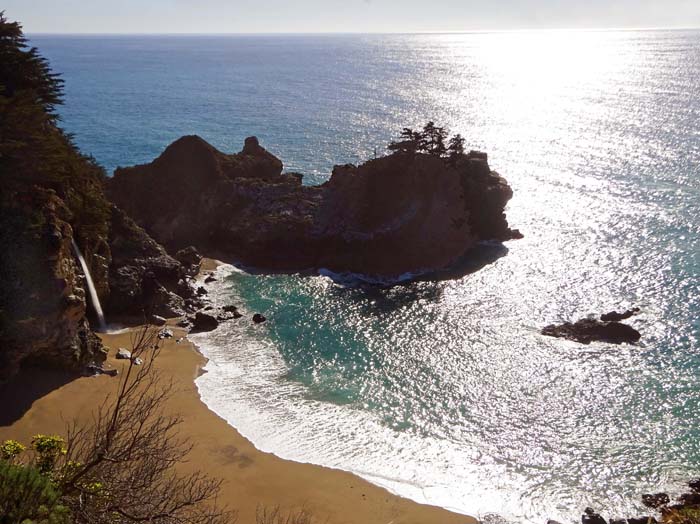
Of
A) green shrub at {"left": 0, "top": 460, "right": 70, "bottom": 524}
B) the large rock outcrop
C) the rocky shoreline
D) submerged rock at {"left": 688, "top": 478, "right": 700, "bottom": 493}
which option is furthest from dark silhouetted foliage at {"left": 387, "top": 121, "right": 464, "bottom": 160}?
green shrub at {"left": 0, "top": 460, "right": 70, "bottom": 524}

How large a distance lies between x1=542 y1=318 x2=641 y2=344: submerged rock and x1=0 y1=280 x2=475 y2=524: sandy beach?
1934 centimetres

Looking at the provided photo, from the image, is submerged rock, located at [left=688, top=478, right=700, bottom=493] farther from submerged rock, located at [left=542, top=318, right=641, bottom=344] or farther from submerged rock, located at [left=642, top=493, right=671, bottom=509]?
submerged rock, located at [left=542, top=318, right=641, bottom=344]

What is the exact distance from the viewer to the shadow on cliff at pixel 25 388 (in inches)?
1130

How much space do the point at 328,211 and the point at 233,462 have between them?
3196cm

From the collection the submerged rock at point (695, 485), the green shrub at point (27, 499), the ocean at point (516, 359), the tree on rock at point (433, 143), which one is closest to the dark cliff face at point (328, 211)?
the tree on rock at point (433, 143)

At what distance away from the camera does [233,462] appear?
90.0ft

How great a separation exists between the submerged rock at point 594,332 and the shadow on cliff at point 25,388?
1189 inches

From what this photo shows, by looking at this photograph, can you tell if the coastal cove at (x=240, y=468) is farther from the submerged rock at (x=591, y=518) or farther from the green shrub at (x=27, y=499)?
the green shrub at (x=27, y=499)

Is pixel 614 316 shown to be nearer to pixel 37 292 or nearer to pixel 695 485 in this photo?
pixel 695 485

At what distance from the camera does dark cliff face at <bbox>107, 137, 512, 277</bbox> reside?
175 feet

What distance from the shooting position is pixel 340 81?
180 metres

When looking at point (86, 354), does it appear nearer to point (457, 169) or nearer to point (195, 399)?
point (195, 399)

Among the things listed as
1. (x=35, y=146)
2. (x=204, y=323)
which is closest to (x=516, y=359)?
(x=204, y=323)

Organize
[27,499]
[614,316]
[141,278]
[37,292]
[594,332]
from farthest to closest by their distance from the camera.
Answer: [141,278] < [614,316] < [594,332] < [37,292] < [27,499]
